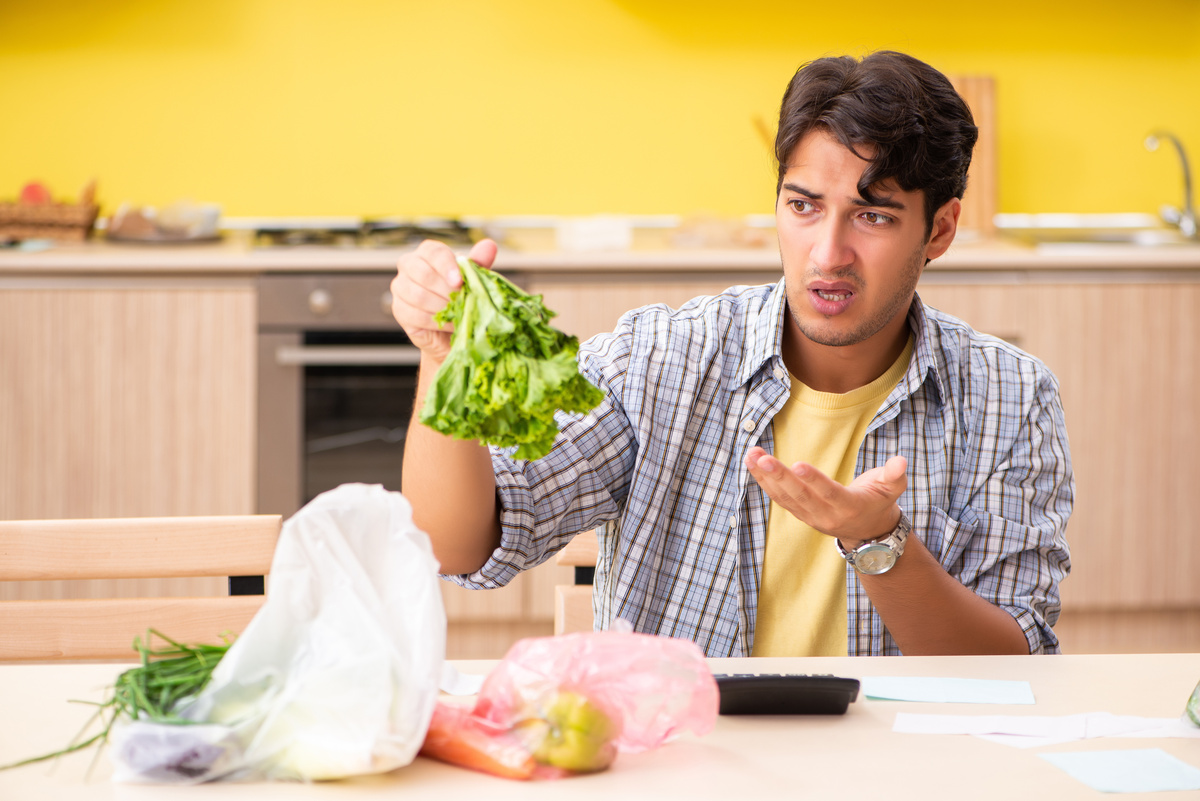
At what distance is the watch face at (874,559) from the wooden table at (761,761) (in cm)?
14

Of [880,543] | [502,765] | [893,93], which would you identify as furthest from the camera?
[893,93]

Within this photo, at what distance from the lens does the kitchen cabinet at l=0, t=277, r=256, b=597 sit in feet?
8.93

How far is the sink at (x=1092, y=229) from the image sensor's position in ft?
10.3

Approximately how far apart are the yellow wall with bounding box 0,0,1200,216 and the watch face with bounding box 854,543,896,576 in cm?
226

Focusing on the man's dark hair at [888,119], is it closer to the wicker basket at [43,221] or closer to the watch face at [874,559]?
the watch face at [874,559]

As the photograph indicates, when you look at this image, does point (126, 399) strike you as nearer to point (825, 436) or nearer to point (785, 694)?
point (825, 436)

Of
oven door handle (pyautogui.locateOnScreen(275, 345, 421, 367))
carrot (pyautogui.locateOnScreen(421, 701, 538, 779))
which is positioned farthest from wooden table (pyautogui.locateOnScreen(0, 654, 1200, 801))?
oven door handle (pyautogui.locateOnScreen(275, 345, 421, 367))

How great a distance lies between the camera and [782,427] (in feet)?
4.76

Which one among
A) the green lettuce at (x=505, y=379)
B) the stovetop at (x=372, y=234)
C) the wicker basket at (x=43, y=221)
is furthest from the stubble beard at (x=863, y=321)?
the wicker basket at (x=43, y=221)

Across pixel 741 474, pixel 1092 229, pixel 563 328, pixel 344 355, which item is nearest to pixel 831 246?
pixel 741 474

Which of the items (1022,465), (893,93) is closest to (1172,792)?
(1022,465)

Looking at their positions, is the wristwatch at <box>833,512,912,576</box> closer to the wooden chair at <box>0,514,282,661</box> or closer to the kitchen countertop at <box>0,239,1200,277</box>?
the wooden chair at <box>0,514,282,661</box>

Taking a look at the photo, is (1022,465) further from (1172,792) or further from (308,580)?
(308,580)

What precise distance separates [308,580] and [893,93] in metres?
0.85
